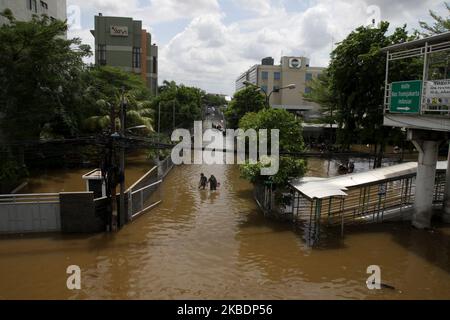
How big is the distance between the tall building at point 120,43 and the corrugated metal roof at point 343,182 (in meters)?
49.0

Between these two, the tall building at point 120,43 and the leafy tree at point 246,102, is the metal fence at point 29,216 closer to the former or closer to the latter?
the leafy tree at point 246,102

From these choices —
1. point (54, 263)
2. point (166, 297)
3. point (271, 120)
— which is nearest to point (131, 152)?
point (271, 120)

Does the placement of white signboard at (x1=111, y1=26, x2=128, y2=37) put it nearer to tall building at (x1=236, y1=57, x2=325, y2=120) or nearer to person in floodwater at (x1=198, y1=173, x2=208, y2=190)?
tall building at (x1=236, y1=57, x2=325, y2=120)

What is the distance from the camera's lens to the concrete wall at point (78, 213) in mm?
15938

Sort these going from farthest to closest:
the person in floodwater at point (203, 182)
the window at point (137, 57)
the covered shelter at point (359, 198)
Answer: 1. the window at point (137, 57)
2. the person in floodwater at point (203, 182)
3. the covered shelter at point (359, 198)

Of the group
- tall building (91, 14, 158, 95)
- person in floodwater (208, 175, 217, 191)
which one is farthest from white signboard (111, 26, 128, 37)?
person in floodwater (208, 175, 217, 191)

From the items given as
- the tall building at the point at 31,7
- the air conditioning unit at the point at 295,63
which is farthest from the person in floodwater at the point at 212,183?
the air conditioning unit at the point at 295,63

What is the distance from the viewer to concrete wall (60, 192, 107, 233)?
52.3ft

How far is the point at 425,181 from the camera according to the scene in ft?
54.5

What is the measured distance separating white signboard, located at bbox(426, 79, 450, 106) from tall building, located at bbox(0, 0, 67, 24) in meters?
26.2

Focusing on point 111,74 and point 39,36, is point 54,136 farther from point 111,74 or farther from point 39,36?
point 111,74

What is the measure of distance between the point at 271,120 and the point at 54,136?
61.0 ft

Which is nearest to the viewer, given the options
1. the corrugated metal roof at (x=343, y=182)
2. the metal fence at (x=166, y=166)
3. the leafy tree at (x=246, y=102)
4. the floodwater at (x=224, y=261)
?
the floodwater at (x=224, y=261)

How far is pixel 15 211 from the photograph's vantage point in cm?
1584
